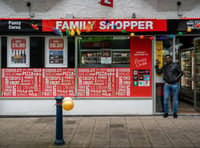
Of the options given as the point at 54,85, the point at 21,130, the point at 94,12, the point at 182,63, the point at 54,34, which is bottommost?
the point at 21,130

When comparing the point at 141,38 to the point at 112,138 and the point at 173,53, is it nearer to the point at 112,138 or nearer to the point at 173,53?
the point at 173,53

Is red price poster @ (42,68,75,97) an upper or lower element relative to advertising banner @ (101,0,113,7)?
lower

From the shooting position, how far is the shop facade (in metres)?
9.81

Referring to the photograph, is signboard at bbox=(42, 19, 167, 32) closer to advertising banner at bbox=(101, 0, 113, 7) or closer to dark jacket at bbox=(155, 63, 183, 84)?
advertising banner at bbox=(101, 0, 113, 7)

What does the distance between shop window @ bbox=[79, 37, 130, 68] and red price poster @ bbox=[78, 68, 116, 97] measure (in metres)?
0.20

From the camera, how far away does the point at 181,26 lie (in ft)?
31.2

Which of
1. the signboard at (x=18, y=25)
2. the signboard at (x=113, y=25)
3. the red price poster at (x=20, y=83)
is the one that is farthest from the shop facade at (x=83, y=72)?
the signboard at (x=113, y=25)

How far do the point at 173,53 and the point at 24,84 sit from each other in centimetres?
503

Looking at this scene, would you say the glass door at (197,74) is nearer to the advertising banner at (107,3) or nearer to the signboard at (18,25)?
the advertising banner at (107,3)

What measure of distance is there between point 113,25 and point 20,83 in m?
3.60

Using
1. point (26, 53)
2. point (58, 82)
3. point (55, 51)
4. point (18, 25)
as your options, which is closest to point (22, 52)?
point (26, 53)

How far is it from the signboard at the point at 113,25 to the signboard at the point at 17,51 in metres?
1.02

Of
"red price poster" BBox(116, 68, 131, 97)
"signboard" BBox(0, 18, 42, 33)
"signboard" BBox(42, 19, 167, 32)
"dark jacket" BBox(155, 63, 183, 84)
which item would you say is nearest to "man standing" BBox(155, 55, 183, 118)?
"dark jacket" BBox(155, 63, 183, 84)

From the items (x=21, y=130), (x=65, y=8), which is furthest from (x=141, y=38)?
(x=21, y=130)
